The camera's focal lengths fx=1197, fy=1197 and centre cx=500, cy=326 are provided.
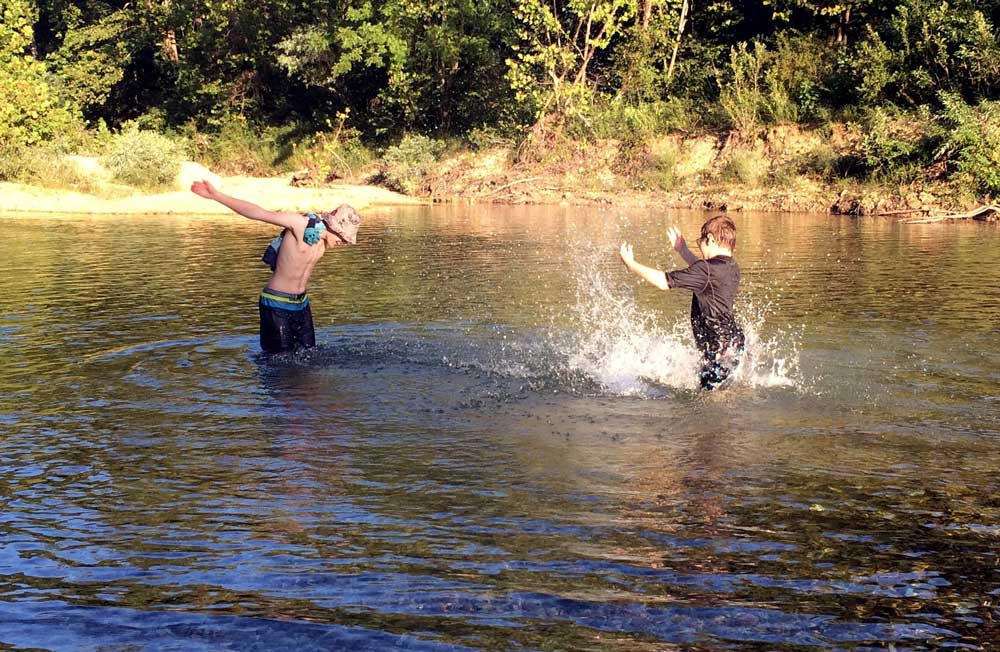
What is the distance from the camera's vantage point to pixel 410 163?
36594 millimetres

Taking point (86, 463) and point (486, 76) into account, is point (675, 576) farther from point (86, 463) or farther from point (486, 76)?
point (486, 76)

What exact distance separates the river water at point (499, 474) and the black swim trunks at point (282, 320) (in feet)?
0.69

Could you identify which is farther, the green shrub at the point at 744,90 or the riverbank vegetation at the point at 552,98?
the green shrub at the point at 744,90

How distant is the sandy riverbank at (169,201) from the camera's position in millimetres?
29812

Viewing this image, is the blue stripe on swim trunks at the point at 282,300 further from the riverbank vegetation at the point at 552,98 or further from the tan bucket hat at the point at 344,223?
the riverbank vegetation at the point at 552,98

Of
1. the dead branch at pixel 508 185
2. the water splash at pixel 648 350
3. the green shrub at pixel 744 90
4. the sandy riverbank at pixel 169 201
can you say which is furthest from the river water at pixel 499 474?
A: the dead branch at pixel 508 185

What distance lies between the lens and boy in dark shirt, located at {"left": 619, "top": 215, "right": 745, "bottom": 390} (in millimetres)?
9211

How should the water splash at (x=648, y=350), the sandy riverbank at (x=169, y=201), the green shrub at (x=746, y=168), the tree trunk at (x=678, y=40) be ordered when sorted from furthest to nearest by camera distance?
the tree trunk at (x=678, y=40) < the green shrub at (x=746, y=168) < the sandy riverbank at (x=169, y=201) < the water splash at (x=648, y=350)

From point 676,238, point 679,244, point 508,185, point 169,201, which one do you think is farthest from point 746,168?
point 676,238

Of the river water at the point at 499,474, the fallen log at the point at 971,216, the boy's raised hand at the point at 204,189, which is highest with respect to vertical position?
the boy's raised hand at the point at 204,189

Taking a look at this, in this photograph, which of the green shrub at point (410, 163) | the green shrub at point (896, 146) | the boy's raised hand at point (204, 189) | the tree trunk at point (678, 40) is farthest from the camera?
the tree trunk at point (678, 40)

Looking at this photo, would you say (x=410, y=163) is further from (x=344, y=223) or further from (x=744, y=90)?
(x=344, y=223)

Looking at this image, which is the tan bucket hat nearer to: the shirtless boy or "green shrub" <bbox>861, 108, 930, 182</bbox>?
the shirtless boy

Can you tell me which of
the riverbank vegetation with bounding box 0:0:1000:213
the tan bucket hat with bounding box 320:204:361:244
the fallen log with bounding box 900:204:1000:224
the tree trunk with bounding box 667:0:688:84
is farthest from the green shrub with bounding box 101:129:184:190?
the tan bucket hat with bounding box 320:204:361:244
